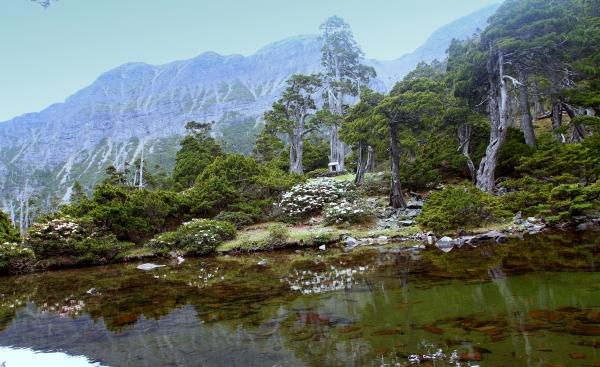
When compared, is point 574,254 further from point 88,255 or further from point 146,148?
point 146,148

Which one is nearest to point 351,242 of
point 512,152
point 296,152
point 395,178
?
point 395,178

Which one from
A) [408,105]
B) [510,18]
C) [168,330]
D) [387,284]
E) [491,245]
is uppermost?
[510,18]

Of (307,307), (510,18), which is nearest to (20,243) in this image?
(307,307)

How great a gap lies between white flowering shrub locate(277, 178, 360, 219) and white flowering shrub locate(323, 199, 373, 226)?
1.16 m

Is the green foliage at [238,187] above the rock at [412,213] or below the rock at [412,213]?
above

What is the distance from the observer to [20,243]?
45.2 feet

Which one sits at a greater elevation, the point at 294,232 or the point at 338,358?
the point at 338,358

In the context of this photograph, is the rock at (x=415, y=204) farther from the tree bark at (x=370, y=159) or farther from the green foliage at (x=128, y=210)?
the green foliage at (x=128, y=210)

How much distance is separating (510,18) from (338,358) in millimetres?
20152

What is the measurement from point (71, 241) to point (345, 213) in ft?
36.8

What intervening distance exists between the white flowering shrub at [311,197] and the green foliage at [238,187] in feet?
3.70

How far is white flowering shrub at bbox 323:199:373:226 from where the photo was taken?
14714 mm

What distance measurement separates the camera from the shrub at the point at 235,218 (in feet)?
53.2

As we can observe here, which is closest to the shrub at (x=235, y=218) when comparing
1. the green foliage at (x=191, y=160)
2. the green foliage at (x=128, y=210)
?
the green foliage at (x=128, y=210)
